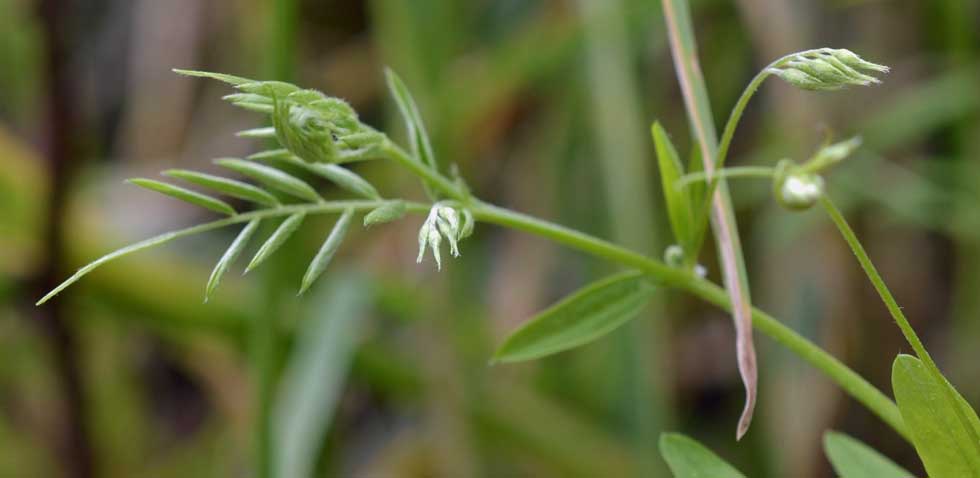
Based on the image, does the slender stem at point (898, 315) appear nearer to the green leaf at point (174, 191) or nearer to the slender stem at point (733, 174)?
the slender stem at point (733, 174)

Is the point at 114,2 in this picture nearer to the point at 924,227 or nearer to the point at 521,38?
the point at 521,38

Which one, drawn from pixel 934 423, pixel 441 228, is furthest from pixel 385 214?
pixel 934 423

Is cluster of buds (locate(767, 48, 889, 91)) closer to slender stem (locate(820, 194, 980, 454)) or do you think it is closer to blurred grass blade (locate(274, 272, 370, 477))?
slender stem (locate(820, 194, 980, 454))

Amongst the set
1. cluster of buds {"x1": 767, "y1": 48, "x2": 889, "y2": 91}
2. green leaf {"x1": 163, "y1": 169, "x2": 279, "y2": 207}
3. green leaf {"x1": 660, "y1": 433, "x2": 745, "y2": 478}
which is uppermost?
cluster of buds {"x1": 767, "y1": 48, "x2": 889, "y2": 91}

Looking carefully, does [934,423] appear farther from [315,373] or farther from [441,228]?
[315,373]

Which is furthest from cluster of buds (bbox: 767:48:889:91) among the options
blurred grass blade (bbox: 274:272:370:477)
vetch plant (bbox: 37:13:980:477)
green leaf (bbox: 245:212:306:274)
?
blurred grass blade (bbox: 274:272:370:477)

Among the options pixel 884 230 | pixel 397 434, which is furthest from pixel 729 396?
pixel 397 434
